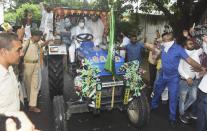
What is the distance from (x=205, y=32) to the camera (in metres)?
8.98

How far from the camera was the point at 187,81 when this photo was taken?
24.4ft

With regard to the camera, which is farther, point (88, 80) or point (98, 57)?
point (98, 57)

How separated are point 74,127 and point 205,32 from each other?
13.5 ft

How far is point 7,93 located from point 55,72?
5.37 metres

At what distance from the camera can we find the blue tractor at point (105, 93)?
650 centimetres

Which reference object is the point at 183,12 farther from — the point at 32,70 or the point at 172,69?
the point at 32,70

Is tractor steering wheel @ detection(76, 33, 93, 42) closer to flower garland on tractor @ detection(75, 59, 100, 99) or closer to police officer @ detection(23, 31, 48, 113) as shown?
police officer @ detection(23, 31, 48, 113)

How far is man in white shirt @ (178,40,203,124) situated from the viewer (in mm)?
7422

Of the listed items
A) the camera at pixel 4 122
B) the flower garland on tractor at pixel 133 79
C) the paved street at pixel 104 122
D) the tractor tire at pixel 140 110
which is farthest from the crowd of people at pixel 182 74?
the camera at pixel 4 122

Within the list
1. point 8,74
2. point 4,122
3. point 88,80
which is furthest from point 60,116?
point 4,122

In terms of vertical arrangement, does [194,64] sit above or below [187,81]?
above

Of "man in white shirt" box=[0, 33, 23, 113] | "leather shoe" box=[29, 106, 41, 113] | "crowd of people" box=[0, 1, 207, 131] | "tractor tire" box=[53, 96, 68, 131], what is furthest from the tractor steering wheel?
"man in white shirt" box=[0, 33, 23, 113]

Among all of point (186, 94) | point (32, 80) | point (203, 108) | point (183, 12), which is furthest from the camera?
point (183, 12)

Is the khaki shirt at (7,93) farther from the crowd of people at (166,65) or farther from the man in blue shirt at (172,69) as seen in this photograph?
the man in blue shirt at (172,69)
